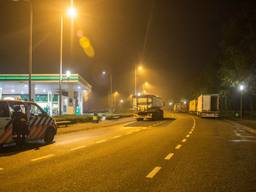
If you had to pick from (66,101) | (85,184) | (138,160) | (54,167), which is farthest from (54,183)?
(66,101)

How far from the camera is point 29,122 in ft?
45.2

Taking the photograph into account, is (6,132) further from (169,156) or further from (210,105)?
(210,105)

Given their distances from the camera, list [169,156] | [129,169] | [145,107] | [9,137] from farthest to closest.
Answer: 1. [145,107]
2. [9,137]
3. [169,156]
4. [129,169]

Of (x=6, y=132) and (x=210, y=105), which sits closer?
(x=6, y=132)

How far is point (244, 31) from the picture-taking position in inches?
1656

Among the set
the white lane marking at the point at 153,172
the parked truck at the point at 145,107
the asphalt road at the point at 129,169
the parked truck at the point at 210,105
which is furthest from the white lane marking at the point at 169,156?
the parked truck at the point at 210,105

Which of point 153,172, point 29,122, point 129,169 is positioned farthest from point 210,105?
point 153,172

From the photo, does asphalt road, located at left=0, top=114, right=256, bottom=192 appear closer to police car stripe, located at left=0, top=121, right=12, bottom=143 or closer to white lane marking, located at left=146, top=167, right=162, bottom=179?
white lane marking, located at left=146, top=167, right=162, bottom=179

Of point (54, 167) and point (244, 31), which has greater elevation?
point (244, 31)

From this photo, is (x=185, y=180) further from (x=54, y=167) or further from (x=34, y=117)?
(x=34, y=117)

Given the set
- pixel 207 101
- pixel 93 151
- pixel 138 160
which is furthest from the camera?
pixel 207 101

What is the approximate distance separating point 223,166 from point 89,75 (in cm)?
10041

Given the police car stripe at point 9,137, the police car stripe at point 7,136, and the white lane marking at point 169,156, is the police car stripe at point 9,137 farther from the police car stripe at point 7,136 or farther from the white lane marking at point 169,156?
the white lane marking at point 169,156

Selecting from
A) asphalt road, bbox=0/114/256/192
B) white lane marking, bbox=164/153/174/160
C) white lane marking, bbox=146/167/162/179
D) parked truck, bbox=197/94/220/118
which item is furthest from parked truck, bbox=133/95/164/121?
Answer: white lane marking, bbox=146/167/162/179
